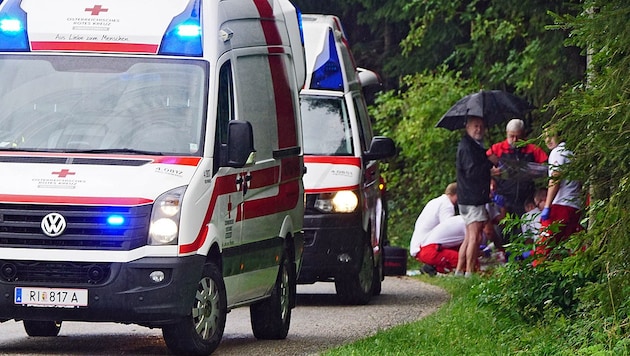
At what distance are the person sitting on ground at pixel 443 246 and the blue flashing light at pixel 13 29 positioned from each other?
963cm

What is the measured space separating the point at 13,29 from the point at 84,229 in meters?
1.88

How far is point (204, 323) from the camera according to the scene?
10469 millimetres

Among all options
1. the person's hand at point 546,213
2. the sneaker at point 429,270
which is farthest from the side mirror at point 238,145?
the sneaker at point 429,270

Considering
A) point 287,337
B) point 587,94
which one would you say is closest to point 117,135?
point 287,337

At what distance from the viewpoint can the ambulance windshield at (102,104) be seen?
10570 mm

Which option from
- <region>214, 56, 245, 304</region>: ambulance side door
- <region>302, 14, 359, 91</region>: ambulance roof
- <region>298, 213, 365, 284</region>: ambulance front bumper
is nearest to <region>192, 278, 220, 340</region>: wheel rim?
<region>214, 56, 245, 304</region>: ambulance side door

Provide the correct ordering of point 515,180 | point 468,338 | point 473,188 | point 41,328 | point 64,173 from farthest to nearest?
point 515,180 → point 473,188 → point 41,328 → point 468,338 → point 64,173

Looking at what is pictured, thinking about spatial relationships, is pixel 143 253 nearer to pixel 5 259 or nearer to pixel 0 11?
pixel 5 259

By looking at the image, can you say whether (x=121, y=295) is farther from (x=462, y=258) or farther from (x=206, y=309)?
(x=462, y=258)

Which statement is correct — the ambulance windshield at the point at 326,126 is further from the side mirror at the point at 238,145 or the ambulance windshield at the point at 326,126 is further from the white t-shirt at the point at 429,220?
the white t-shirt at the point at 429,220

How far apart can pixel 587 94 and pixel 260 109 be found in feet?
11.0

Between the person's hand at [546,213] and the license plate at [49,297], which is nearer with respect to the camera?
the license plate at [49,297]

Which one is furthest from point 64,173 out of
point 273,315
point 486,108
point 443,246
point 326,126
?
point 486,108

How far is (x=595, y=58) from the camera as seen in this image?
31.1ft
